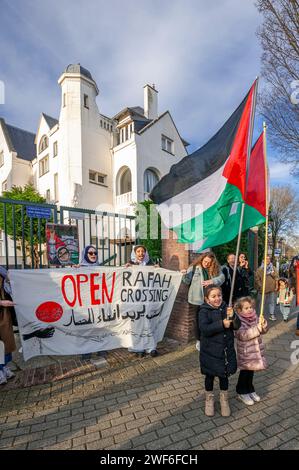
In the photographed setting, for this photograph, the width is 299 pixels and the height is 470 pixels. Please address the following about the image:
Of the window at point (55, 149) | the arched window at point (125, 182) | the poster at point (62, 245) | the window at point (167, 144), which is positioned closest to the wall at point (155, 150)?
the window at point (167, 144)

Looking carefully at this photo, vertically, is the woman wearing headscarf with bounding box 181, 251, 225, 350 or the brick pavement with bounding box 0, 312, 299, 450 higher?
the woman wearing headscarf with bounding box 181, 251, 225, 350

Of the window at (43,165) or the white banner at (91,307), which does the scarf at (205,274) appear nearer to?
the white banner at (91,307)

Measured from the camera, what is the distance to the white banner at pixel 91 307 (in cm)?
369

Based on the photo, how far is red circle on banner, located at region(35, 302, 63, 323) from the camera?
374 centimetres

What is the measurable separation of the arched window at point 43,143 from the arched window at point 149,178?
9.63 m

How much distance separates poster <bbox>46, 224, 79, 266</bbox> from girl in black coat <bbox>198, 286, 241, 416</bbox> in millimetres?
2859

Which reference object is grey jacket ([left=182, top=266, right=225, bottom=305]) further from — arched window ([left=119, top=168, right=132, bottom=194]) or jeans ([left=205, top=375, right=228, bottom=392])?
arched window ([left=119, top=168, right=132, bottom=194])

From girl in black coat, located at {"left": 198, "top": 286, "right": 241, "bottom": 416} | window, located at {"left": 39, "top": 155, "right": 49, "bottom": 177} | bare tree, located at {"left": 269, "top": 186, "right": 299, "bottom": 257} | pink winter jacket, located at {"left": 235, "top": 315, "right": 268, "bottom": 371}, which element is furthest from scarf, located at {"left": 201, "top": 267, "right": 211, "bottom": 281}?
bare tree, located at {"left": 269, "top": 186, "right": 299, "bottom": 257}

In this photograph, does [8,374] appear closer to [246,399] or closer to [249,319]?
[246,399]

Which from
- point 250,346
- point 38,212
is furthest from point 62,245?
point 250,346

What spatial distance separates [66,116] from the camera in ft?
57.2

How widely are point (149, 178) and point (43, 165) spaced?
1018 centimetres
